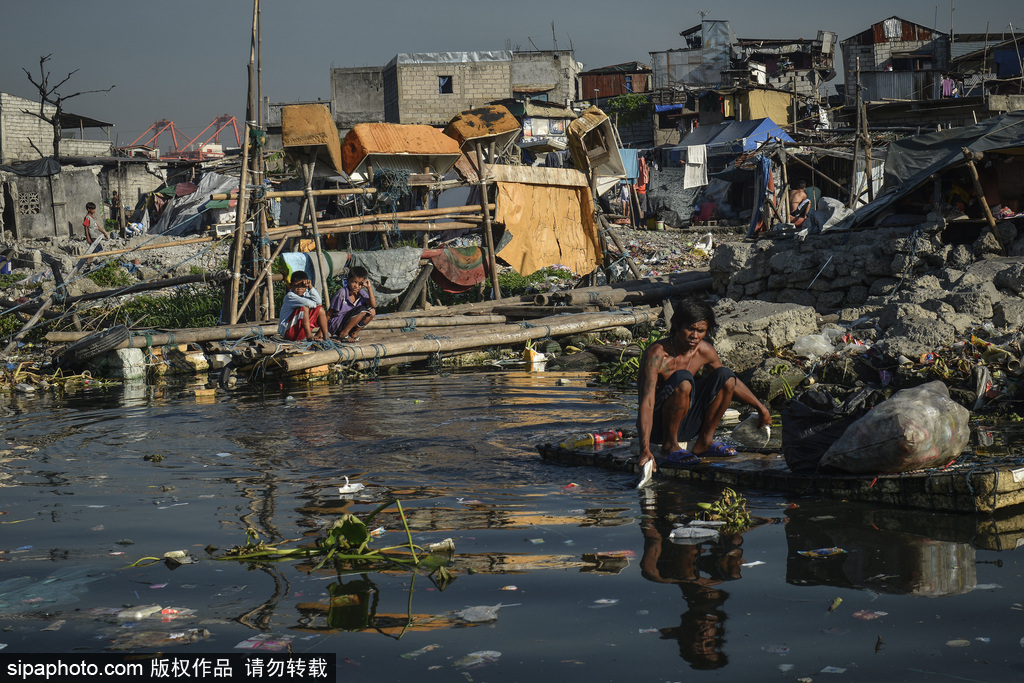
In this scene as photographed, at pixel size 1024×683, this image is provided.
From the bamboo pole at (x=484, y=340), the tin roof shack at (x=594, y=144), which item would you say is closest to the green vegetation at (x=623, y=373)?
the bamboo pole at (x=484, y=340)

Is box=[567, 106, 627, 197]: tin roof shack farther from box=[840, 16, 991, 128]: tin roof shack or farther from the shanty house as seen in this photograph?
the shanty house

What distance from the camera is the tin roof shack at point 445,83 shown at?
33812 mm

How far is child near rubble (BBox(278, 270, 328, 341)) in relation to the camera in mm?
9875

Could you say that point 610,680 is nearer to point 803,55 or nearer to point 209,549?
point 209,549

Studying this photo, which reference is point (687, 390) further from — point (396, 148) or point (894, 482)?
point (396, 148)

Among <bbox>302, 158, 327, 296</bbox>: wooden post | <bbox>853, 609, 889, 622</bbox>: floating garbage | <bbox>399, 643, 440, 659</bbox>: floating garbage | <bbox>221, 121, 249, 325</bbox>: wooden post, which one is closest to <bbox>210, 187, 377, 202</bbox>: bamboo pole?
<bbox>302, 158, 327, 296</bbox>: wooden post

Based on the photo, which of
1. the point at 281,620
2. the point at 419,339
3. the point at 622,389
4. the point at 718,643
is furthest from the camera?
the point at 419,339

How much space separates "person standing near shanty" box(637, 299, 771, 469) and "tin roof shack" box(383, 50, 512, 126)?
30083 millimetres

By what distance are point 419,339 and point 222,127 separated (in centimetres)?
3470

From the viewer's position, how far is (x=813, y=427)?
4.60 meters

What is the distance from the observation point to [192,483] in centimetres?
514

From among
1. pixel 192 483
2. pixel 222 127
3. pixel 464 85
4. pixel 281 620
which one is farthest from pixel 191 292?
pixel 222 127

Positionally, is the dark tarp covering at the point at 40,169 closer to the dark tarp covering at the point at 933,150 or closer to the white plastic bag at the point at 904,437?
the dark tarp covering at the point at 933,150

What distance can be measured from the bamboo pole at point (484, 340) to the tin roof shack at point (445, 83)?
24.0 m
